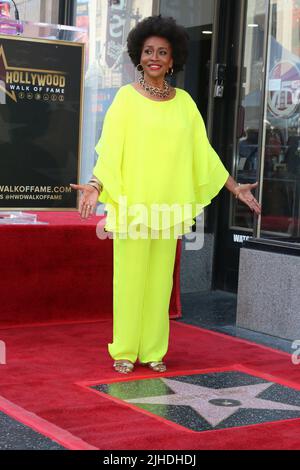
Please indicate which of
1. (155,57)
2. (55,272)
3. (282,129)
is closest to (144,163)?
(155,57)

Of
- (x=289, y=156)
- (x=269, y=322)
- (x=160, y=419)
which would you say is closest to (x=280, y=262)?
(x=269, y=322)

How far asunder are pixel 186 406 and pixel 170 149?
1.35 metres

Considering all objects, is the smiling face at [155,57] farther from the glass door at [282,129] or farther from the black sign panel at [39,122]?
the glass door at [282,129]

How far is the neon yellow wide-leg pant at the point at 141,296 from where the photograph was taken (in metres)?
4.75

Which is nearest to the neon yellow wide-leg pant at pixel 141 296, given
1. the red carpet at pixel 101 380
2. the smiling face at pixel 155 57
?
the red carpet at pixel 101 380

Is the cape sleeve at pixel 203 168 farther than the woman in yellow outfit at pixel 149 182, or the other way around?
the cape sleeve at pixel 203 168

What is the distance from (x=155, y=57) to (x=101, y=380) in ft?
5.65

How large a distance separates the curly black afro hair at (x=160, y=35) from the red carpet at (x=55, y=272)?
5.26 ft

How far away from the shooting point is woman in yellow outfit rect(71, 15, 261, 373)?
461 cm

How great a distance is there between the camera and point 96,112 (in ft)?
26.0

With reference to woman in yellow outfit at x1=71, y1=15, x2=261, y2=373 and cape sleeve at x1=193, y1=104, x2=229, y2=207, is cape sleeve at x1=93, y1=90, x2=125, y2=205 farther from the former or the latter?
cape sleeve at x1=193, y1=104, x2=229, y2=207

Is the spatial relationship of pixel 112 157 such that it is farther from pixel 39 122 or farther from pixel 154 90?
pixel 39 122

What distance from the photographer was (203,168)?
190 inches

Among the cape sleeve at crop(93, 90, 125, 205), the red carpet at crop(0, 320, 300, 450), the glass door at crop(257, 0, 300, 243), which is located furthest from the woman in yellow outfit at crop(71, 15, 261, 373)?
the glass door at crop(257, 0, 300, 243)
